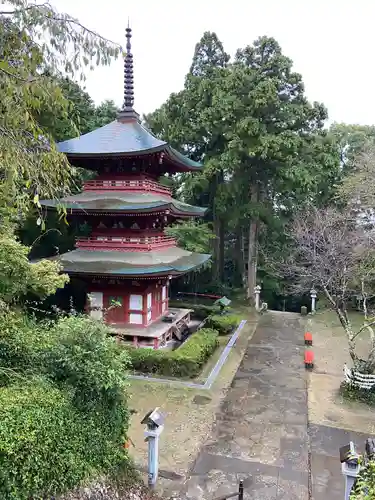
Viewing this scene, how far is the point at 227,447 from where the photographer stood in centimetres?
842

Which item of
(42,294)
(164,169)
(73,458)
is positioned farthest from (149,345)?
(73,458)

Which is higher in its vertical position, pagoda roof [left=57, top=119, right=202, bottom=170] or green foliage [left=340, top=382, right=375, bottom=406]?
pagoda roof [left=57, top=119, right=202, bottom=170]

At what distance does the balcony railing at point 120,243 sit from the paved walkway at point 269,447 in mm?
5656

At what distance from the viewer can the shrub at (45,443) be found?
15.9ft

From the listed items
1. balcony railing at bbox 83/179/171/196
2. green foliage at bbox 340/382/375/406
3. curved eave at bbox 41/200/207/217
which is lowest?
green foliage at bbox 340/382/375/406

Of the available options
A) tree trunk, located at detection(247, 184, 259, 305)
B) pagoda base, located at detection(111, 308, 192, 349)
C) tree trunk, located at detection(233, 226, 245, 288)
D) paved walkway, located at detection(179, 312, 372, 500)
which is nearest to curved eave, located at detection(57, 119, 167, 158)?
Answer: pagoda base, located at detection(111, 308, 192, 349)

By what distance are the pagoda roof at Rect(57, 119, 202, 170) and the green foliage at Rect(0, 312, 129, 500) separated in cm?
807

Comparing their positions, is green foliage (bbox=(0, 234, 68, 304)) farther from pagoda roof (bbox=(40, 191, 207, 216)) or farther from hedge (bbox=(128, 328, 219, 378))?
hedge (bbox=(128, 328, 219, 378))

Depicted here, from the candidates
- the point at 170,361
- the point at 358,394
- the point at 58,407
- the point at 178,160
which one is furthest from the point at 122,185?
the point at 58,407

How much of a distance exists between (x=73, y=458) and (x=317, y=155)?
21471 millimetres

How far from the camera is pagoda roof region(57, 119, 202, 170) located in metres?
14.1

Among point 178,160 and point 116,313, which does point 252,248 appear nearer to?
point 178,160

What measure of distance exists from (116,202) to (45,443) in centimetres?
1013

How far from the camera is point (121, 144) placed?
14844 millimetres
